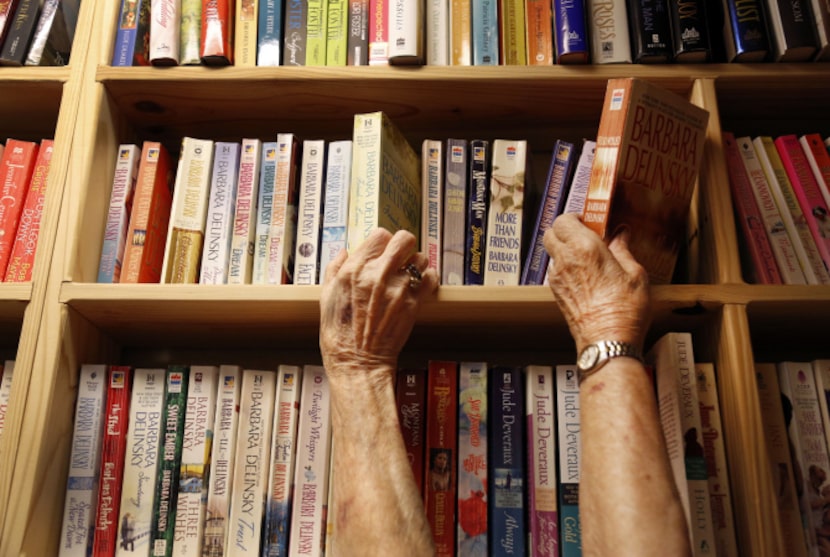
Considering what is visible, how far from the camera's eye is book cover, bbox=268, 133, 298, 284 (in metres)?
1.14

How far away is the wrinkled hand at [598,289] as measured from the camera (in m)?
0.98

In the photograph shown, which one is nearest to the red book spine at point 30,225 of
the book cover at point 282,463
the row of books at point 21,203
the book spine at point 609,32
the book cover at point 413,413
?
the row of books at point 21,203

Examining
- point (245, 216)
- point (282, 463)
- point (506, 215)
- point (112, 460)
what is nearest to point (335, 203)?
point (245, 216)

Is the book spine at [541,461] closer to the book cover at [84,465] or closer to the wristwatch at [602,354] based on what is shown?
the wristwatch at [602,354]

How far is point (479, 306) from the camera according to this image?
109 centimetres

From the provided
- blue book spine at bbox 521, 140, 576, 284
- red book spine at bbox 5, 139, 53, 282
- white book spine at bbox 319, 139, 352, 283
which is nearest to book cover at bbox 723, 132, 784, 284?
blue book spine at bbox 521, 140, 576, 284

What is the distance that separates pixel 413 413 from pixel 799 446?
0.55 metres

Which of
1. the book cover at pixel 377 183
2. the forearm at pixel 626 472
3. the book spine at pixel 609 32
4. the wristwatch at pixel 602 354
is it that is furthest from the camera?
the book spine at pixel 609 32

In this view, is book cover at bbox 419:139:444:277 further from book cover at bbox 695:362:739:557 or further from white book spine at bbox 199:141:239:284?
book cover at bbox 695:362:739:557

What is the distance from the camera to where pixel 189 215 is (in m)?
1.17

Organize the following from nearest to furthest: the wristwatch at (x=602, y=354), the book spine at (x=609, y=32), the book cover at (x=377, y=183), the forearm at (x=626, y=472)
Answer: the forearm at (x=626, y=472)
the wristwatch at (x=602, y=354)
the book cover at (x=377, y=183)
the book spine at (x=609, y=32)

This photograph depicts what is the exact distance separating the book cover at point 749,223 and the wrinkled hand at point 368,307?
525 millimetres

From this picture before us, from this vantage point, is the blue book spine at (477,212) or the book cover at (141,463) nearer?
the book cover at (141,463)

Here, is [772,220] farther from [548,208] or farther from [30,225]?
[30,225]
